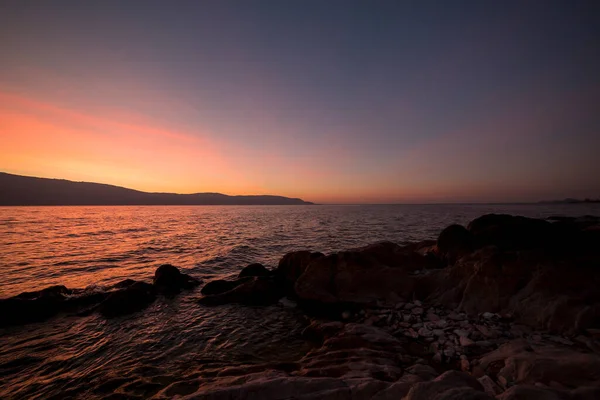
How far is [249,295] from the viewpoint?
42.4ft

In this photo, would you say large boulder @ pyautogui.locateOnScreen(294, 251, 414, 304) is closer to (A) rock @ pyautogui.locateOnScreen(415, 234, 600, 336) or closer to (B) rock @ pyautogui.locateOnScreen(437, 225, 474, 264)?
(A) rock @ pyautogui.locateOnScreen(415, 234, 600, 336)

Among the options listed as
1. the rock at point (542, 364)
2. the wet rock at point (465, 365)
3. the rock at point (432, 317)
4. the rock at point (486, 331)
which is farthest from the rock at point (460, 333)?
the wet rock at point (465, 365)

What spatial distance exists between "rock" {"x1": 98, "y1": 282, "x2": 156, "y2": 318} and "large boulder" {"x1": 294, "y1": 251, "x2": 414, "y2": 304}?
7850 mm

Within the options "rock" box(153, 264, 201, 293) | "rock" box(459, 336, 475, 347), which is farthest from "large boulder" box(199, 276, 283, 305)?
"rock" box(459, 336, 475, 347)

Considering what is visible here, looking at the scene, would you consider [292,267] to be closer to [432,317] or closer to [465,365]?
[432,317]

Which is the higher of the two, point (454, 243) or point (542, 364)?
point (454, 243)

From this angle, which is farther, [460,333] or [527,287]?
[527,287]

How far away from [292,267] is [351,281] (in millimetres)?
4146

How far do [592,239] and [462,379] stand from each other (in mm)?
11923

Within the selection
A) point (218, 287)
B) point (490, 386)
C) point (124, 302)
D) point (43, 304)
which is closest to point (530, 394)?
point (490, 386)

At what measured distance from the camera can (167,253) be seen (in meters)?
24.5

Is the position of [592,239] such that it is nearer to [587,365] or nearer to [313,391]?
[587,365]

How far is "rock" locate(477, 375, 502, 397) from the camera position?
17.2 feet

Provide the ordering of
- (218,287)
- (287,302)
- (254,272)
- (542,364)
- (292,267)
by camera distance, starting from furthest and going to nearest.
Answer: (254,272) → (292,267) → (218,287) → (287,302) → (542,364)
